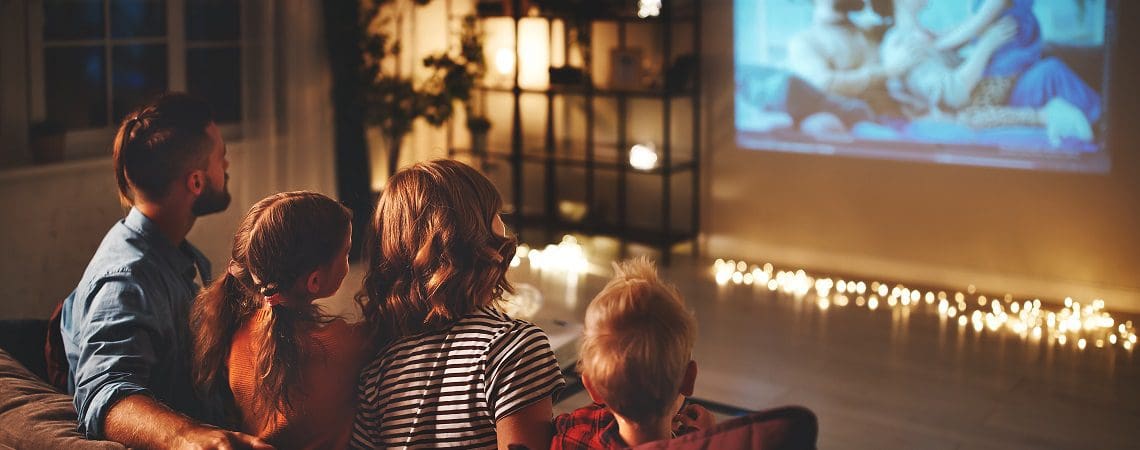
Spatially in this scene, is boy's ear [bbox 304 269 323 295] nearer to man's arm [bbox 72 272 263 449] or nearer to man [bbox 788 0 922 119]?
man's arm [bbox 72 272 263 449]

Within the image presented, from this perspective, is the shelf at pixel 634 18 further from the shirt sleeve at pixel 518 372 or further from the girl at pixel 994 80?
the shirt sleeve at pixel 518 372

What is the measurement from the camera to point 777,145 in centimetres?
601

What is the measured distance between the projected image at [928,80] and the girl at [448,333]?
4078 millimetres

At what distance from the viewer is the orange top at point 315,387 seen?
1.75 meters

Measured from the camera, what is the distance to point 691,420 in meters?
1.79

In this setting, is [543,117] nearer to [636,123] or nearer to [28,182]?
[636,123]

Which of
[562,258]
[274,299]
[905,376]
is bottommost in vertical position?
[905,376]

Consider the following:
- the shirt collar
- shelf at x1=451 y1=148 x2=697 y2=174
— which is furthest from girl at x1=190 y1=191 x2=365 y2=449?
shelf at x1=451 y1=148 x2=697 y2=174

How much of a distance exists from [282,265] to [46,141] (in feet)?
11.2

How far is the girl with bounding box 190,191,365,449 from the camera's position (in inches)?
67.7

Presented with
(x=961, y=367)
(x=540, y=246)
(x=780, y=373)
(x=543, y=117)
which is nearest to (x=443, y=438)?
(x=780, y=373)

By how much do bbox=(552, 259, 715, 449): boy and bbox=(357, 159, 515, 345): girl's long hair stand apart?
22 centimetres

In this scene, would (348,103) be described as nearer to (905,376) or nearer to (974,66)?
(974,66)

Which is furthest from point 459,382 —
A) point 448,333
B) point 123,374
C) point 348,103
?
point 348,103
